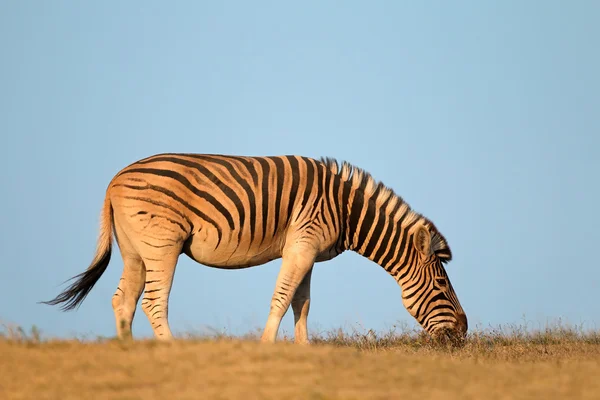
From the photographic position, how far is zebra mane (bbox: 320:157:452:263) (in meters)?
12.8

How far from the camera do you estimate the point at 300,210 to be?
11.9m

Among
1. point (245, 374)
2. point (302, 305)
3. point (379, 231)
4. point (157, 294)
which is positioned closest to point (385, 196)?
point (379, 231)

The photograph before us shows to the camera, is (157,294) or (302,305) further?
(302,305)

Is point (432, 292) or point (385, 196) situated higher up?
point (385, 196)

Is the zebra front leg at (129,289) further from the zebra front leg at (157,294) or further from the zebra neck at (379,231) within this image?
the zebra neck at (379,231)

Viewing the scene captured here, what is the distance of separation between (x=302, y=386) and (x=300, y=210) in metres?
5.69

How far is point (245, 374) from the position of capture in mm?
6758

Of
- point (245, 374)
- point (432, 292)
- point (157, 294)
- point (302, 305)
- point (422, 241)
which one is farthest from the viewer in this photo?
point (432, 292)

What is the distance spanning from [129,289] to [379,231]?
13.3 feet

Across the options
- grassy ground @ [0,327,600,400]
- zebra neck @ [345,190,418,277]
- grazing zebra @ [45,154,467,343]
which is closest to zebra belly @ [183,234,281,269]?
grazing zebra @ [45,154,467,343]

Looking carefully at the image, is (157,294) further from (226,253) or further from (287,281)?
(287,281)

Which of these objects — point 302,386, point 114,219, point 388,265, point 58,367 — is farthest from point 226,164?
point 302,386

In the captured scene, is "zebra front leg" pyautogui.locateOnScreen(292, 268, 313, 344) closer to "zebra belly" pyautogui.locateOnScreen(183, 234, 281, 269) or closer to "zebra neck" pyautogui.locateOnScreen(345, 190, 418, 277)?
"zebra belly" pyautogui.locateOnScreen(183, 234, 281, 269)

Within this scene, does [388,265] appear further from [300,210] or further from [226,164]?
[226,164]
